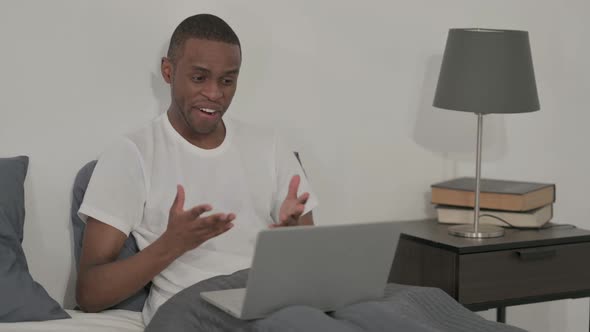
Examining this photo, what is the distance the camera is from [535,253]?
7.95 ft

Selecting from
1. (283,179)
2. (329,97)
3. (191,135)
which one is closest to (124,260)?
(191,135)

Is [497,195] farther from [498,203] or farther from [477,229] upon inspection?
[477,229]

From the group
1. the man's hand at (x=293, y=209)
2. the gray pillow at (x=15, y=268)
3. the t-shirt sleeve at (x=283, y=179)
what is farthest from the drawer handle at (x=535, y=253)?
the gray pillow at (x=15, y=268)

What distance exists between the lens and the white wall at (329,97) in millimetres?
2227

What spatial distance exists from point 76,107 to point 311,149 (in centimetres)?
71

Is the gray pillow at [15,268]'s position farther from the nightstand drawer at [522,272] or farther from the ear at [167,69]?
the nightstand drawer at [522,272]

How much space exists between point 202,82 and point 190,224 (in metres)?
0.44

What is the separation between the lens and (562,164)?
3.04 metres

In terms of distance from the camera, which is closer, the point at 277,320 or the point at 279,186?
the point at 277,320

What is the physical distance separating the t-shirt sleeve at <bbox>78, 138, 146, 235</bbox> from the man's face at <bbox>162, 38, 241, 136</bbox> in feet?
0.51

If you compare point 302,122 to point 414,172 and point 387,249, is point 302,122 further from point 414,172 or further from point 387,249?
point 387,249

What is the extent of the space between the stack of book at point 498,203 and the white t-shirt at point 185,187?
0.58 m

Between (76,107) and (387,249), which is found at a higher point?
(76,107)

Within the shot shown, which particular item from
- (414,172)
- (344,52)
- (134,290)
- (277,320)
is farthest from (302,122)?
(277,320)
